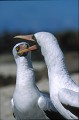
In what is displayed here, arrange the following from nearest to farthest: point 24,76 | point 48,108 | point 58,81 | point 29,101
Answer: point 58,81
point 29,101
point 48,108
point 24,76

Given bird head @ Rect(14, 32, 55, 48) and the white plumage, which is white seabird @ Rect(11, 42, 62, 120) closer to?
bird head @ Rect(14, 32, 55, 48)

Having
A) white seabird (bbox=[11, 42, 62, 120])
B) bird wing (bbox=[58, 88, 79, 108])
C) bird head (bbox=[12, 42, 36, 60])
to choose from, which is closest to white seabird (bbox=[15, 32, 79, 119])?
bird wing (bbox=[58, 88, 79, 108])

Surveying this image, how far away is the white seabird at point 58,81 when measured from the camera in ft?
29.2

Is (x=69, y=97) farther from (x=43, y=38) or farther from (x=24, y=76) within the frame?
(x=24, y=76)

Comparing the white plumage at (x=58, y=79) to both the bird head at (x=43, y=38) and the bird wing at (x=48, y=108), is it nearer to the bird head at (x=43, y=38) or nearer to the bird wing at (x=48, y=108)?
the bird head at (x=43, y=38)

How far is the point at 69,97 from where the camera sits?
8859 millimetres

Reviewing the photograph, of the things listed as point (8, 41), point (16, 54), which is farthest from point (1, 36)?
point (16, 54)

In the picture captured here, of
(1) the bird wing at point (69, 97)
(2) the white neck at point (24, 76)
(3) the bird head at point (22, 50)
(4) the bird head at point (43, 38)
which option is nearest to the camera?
(1) the bird wing at point (69, 97)

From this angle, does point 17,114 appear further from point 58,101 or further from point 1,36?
point 1,36

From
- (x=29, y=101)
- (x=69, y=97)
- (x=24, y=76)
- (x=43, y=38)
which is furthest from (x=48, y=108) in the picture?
(x=43, y=38)

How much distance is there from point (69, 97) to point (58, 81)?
0.42 meters

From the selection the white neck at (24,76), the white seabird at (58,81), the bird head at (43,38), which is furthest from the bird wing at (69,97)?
the white neck at (24,76)

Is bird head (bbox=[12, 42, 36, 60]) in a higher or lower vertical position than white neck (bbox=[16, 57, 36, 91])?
higher

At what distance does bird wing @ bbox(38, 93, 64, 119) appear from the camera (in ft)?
32.3
